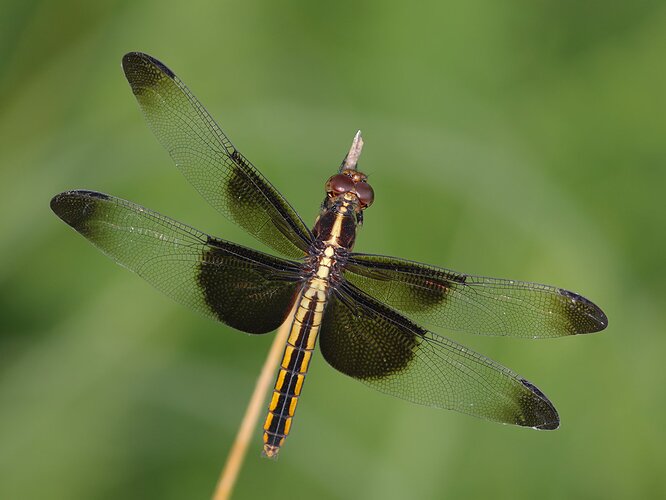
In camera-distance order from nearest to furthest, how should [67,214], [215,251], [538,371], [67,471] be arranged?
[67,214], [215,251], [67,471], [538,371]

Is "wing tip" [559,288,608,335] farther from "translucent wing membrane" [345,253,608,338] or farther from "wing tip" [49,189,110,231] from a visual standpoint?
"wing tip" [49,189,110,231]

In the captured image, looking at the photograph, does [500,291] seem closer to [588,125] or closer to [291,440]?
[291,440]

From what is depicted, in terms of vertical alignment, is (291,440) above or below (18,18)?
below

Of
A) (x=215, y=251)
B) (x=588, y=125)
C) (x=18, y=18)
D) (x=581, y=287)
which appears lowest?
(x=215, y=251)

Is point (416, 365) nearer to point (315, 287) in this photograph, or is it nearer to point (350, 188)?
point (315, 287)

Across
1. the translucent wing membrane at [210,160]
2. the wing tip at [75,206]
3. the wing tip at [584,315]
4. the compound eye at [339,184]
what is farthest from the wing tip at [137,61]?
the wing tip at [584,315]

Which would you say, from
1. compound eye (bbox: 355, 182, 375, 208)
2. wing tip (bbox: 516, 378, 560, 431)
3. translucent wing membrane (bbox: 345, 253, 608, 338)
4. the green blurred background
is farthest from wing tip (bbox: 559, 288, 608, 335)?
the green blurred background

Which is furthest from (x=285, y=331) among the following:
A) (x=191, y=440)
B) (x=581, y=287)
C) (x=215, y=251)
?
(x=581, y=287)
